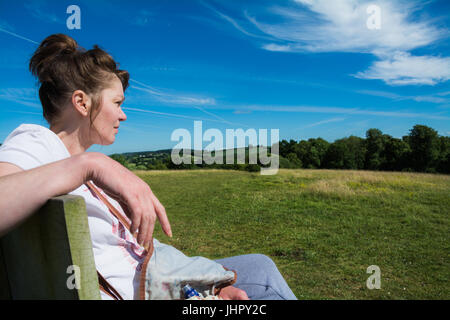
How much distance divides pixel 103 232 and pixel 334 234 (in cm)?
680

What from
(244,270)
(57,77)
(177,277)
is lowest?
(244,270)

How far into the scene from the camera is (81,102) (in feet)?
4.99

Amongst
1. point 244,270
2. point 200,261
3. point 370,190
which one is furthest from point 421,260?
point 370,190

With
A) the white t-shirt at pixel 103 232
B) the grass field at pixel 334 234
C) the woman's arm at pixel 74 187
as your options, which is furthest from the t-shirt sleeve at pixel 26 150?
the grass field at pixel 334 234

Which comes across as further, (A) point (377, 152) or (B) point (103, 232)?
(A) point (377, 152)

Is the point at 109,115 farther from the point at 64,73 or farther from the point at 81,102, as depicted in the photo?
the point at 64,73

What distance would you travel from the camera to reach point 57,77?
1539 millimetres

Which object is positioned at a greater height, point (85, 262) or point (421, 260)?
point (85, 262)

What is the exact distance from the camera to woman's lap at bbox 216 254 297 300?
1786 mm

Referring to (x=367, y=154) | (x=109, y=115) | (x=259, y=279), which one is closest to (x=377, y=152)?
(x=367, y=154)

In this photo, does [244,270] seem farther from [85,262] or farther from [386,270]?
[386,270]

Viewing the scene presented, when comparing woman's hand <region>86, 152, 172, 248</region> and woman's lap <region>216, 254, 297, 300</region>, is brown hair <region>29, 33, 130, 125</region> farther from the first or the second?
woman's lap <region>216, 254, 297, 300</region>

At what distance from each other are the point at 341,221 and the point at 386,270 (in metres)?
3.20
